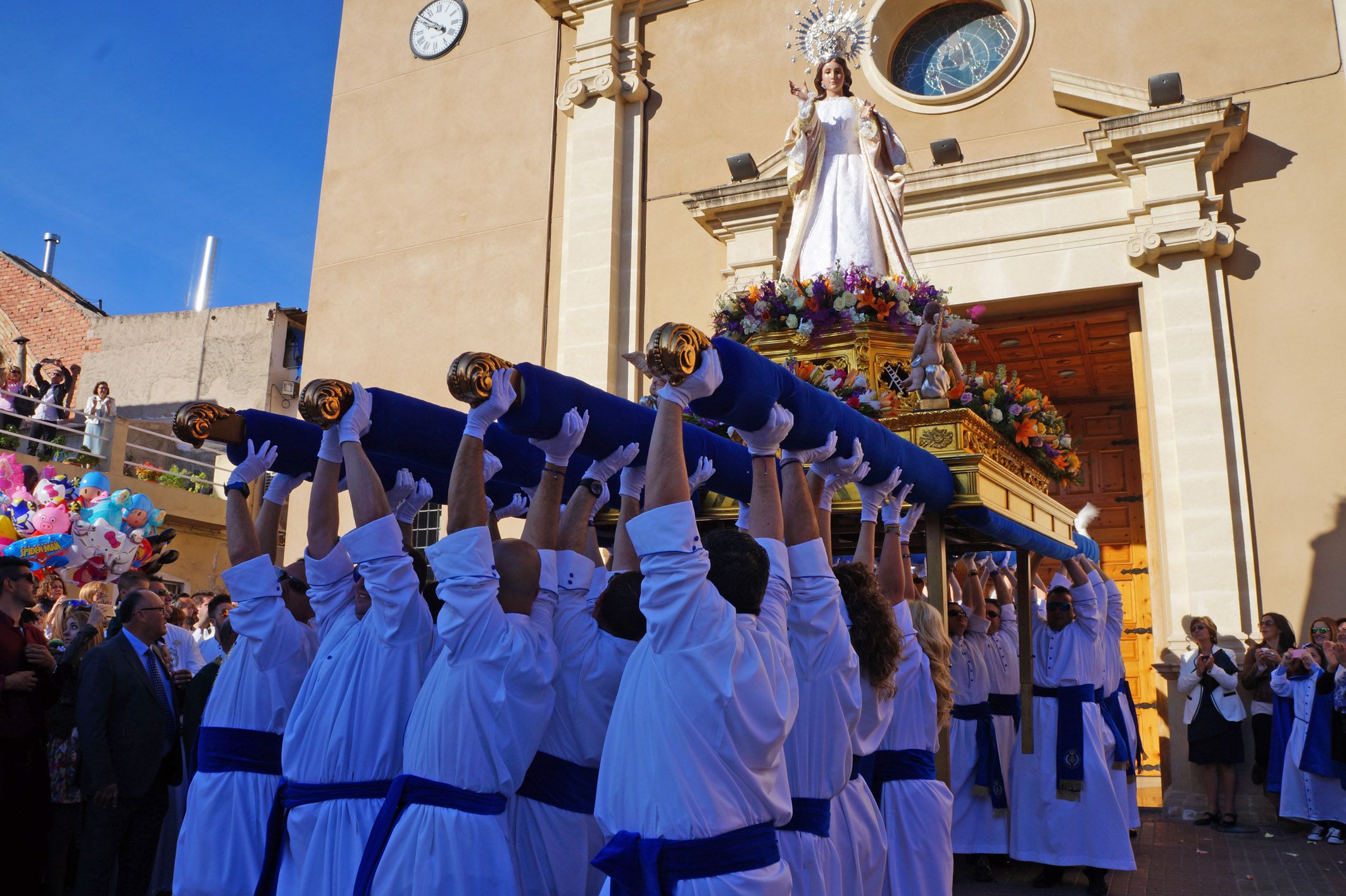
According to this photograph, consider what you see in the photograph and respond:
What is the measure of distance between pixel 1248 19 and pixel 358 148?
11.4m

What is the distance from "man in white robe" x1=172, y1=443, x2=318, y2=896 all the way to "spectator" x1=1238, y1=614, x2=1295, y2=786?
794cm

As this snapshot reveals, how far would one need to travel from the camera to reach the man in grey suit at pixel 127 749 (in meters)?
5.49

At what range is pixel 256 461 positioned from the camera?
4.62m

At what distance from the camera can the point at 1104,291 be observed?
36.6ft

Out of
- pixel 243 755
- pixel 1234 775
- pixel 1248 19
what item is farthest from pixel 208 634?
pixel 1248 19

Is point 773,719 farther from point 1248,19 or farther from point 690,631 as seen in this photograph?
point 1248,19

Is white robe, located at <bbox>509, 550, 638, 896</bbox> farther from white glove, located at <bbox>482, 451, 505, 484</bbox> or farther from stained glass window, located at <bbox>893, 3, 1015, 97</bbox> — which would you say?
stained glass window, located at <bbox>893, 3, 1015, 97</bbox>

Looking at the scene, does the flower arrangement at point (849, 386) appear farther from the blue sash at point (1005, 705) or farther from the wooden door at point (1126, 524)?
the wooden door at point (1126, 524)

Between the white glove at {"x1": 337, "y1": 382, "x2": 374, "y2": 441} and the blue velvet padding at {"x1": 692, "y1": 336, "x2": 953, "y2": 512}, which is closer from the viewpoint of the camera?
the blue velvet padding at {"x1": 692, "y1": 336, "x2": 953, "y2": 512}

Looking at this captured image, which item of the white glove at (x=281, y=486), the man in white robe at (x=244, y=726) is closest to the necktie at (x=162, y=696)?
the man in white robe at (x=244, y=726)

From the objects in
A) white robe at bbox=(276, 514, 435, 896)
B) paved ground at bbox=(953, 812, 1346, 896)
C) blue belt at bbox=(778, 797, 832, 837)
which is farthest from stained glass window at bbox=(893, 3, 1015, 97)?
white robe at bbox=(276, 514, 435, 896)

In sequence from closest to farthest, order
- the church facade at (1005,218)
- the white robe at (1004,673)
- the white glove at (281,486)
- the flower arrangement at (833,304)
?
the white glove at (281,486) → the flower arrangement at (833,304) → the white robe at (1004,673) → the church facade at (1005,218)

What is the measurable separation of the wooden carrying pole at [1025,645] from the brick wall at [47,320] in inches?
1028

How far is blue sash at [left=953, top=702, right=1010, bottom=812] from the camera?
742 centimetres
